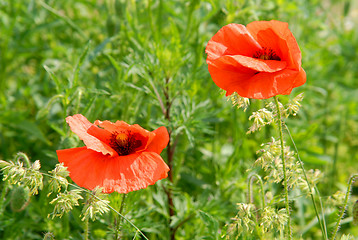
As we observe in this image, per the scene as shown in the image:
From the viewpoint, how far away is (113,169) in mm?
1211

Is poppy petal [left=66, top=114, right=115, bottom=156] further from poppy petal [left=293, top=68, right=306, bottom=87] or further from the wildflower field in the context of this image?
poppy petal [left=293, top=68, right=306, bottom=87]

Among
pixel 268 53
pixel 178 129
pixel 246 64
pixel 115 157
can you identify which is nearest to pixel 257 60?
pixel 246 64

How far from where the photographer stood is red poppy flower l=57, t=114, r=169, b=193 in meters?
1.18

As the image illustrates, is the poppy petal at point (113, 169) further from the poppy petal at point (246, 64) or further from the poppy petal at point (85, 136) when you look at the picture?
the poppy petal at point (246, 64)

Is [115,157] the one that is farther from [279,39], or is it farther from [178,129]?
[279,39]

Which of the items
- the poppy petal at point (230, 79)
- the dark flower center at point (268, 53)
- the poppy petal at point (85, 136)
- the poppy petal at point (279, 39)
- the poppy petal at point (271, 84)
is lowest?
the poppy petal at point (85, 136)

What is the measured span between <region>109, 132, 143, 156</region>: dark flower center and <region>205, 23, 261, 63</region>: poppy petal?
0.36 meters

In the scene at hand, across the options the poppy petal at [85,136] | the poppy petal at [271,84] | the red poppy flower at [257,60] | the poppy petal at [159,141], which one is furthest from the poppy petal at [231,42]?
the poppy petal at [85,136]

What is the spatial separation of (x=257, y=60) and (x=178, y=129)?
60cm

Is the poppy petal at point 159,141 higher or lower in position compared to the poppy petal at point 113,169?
higher

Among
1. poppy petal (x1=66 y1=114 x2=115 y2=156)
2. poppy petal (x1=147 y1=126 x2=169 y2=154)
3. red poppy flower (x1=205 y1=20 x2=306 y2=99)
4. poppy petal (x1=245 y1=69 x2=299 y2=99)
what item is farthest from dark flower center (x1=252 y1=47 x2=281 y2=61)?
poppy petal (x1=66 y1=114 x2=115 y2=156)

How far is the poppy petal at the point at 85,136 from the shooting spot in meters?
1.18

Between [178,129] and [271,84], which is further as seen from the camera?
[178,129]

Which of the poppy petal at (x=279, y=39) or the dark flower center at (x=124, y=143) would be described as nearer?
the poppy petal at (x=279, y=39)
